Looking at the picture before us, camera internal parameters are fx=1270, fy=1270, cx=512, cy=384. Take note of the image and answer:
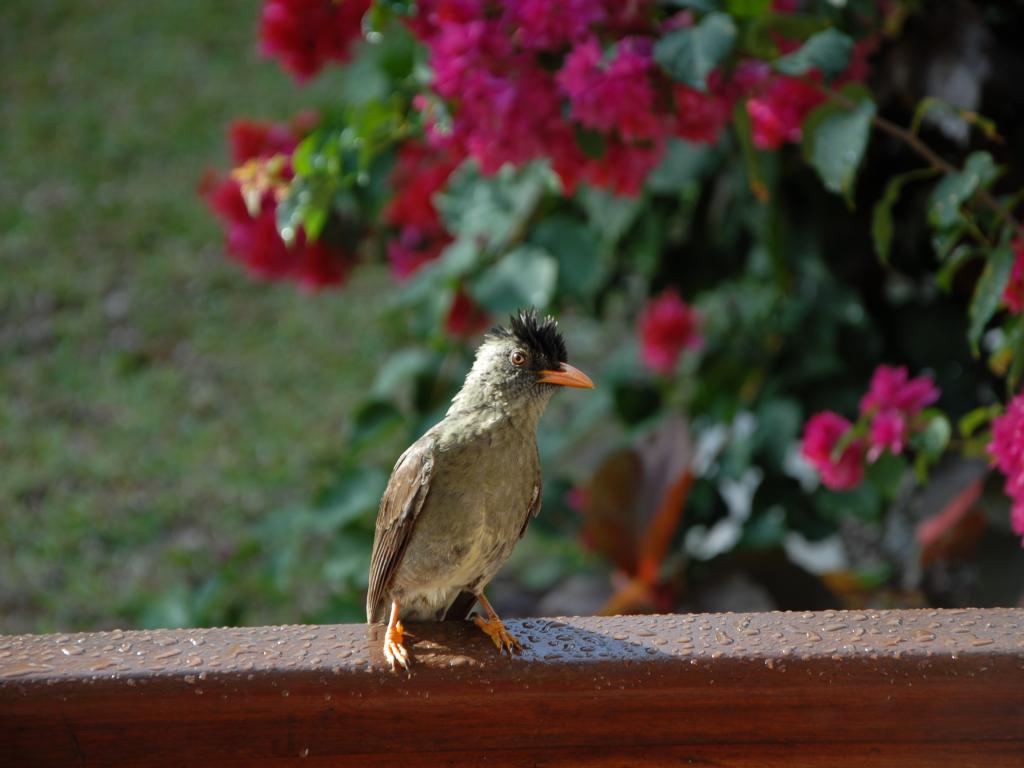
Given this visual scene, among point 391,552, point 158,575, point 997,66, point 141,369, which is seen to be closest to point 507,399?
point 391,552

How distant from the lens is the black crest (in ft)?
6.12

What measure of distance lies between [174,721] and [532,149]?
3.59 ft

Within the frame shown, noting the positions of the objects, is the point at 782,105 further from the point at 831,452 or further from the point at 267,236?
the point at 267,236

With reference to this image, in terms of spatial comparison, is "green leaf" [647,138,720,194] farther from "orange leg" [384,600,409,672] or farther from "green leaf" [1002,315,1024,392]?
"orange leg" [384,600,409,672]

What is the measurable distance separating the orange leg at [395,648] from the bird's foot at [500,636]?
116 mm

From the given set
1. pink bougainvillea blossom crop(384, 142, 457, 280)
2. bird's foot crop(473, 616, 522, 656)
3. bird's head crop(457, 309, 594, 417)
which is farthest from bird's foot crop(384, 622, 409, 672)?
pink bougainvillea blossom crop(384, 142, 457, 280)

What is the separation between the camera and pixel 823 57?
1884mm

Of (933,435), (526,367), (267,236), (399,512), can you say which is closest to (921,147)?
(933,435)

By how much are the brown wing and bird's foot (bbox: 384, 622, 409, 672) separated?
0.21m

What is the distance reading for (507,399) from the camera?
1865 millimetres

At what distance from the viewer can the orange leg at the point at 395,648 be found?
155cm

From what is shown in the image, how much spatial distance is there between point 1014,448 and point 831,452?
39 cm

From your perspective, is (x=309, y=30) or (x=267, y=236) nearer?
(x=309, y=30)

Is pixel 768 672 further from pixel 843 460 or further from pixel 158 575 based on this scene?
pixel 158 575
